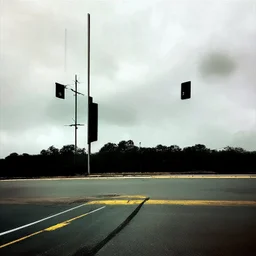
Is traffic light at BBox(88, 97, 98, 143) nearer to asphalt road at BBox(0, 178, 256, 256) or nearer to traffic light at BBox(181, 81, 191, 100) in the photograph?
traffic light at BBox(181, 81, 191, 100)

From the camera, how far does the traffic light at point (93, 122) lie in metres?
32.1

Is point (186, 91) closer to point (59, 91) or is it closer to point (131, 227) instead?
point (131, 227)

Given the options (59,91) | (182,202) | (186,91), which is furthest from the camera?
(59,91)

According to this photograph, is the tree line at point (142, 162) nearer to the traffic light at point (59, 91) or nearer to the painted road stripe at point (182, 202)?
the traffic light at point (59, 91)

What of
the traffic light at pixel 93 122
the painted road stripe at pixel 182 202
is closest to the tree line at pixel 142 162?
the traffic light at pixel 93 122

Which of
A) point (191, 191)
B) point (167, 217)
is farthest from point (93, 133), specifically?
point (167, 217)

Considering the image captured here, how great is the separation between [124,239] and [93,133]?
2546 centimetres

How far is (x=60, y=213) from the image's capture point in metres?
10.5

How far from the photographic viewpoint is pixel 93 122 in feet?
108

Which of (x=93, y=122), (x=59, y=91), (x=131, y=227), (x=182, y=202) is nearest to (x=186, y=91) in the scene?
(x=182, y=202)

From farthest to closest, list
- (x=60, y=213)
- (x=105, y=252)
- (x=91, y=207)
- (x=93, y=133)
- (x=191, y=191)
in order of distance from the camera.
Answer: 1. (x=93, y=133)
2. (x=191, y=191)
3. (x=91, y=207)
4. (x=60, y=213)
5. (x=105, y=252)

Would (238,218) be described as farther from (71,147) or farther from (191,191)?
(71,147)

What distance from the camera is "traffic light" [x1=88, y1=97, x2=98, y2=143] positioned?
32125 millimetres

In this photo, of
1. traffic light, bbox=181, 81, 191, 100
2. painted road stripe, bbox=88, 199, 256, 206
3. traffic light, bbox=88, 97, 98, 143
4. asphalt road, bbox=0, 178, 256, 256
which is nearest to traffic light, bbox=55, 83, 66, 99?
traffic light, bbox=88, 97, 98, 143
